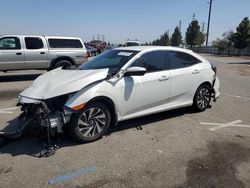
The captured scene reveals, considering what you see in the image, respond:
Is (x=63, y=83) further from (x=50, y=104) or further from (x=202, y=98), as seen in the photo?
(x=202, y=98)

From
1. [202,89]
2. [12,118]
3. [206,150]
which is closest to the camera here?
[206,150]

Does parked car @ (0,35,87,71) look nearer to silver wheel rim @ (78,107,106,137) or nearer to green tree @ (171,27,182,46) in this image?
silver wheel rim @ (78,107,106,137)

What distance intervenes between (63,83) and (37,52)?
7.79m

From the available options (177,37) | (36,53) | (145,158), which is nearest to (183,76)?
(145,158)

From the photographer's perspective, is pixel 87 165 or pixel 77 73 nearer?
pixel 87 165

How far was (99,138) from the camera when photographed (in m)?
4.81

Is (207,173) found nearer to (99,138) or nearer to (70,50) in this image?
(99,138)

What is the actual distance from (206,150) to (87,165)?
1.99m

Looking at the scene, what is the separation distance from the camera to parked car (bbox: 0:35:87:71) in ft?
36.7

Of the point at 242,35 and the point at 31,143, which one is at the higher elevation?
the point at 242,35

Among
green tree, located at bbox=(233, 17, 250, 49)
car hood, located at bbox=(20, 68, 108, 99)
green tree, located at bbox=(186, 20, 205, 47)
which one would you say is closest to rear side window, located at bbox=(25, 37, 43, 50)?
car hood, located at bbox=(20, 68, 108, 99)

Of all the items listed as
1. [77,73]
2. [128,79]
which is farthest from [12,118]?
[128,79]

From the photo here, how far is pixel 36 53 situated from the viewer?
456 inches

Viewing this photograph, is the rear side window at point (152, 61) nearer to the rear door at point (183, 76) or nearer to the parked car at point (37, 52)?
the rear door at point (183, 76)
